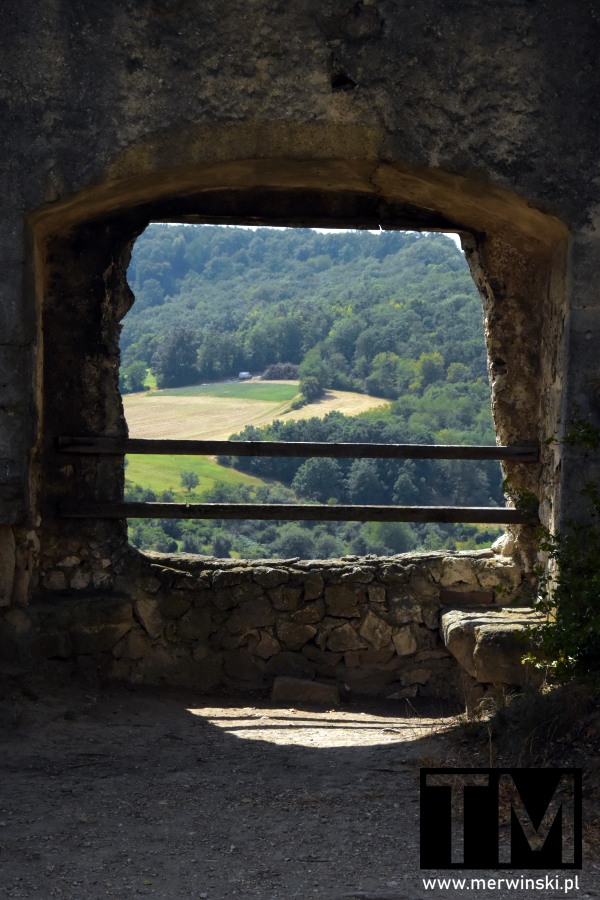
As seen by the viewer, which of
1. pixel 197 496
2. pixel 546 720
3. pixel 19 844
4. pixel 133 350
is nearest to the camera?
pixel 19 844

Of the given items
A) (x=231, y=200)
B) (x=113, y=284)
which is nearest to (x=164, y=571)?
(x=113, y=284)

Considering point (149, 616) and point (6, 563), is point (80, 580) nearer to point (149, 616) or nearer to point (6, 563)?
point (149, 616)

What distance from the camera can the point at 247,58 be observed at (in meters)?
5.38

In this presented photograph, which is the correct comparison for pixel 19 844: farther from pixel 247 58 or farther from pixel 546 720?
pixel 247 58

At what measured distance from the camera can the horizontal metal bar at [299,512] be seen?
627 cm

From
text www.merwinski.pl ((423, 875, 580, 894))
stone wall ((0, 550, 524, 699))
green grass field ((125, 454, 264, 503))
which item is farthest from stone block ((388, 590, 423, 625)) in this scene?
green grass field ((125, 454, 264, 503))

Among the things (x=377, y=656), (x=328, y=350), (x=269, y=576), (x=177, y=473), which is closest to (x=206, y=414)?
(x=177, y=473)

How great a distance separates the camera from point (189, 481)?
20047 mm

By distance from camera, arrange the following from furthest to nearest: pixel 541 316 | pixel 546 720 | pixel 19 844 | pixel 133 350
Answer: pixel 133 350 → pixel 541 316 → pixel 546 720 → pixel 19 844

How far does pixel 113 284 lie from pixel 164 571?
1.61 metres

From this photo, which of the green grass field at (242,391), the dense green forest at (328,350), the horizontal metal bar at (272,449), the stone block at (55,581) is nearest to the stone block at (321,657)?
the horizontal metal bar at (272,449)

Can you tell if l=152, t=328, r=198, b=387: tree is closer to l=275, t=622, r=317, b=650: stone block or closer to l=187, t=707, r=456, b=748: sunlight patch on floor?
l=275, t=622, r=317, b=650: stone block

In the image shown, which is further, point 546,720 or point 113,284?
point 113,284

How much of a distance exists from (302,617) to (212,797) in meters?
2.15
